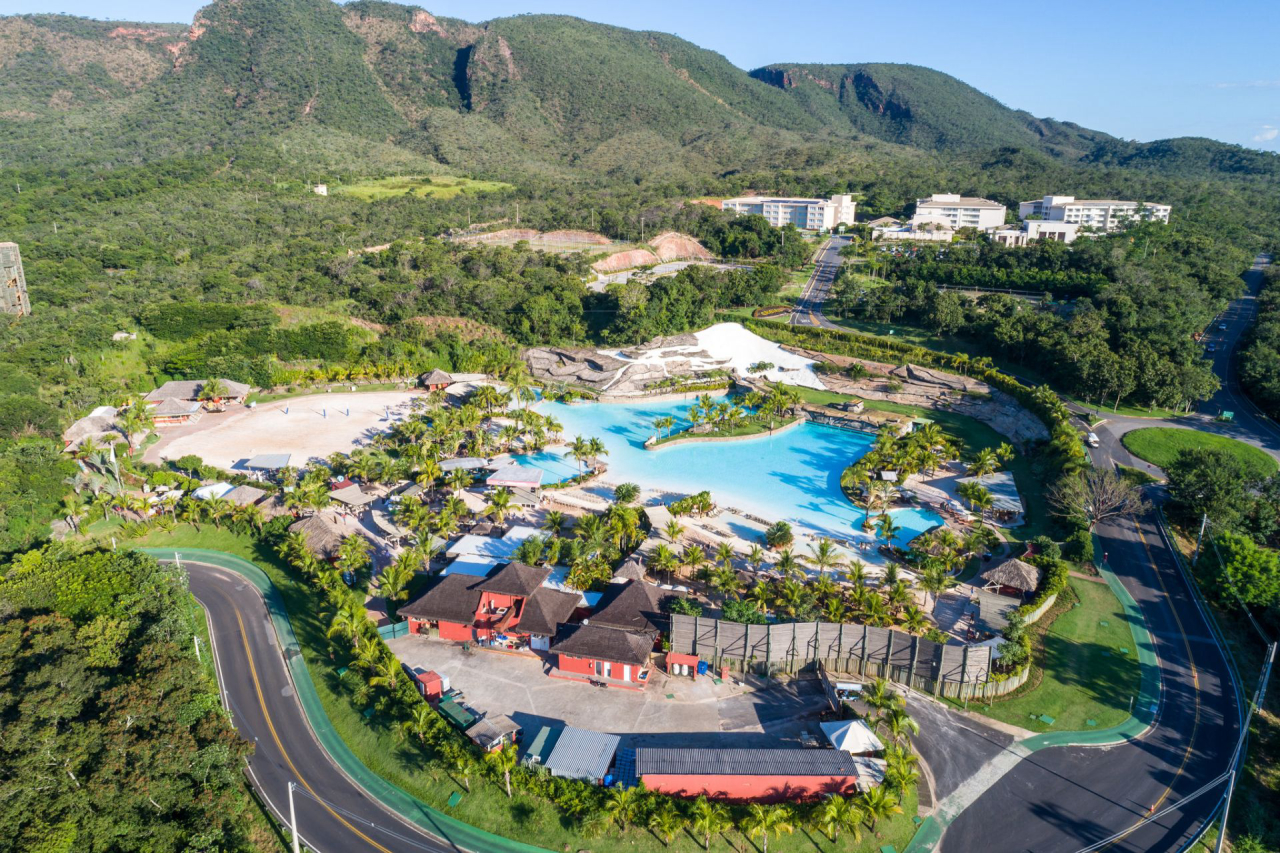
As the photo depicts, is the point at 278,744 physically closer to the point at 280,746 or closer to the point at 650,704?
the point at 280,746

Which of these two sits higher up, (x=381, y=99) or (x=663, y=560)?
(x=381, y=99)

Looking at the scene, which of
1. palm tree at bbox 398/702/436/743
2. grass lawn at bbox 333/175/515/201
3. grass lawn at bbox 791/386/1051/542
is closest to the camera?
palm tree at bbox 398/702/436/743

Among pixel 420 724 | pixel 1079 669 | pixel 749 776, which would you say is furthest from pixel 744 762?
pixel 1079 669

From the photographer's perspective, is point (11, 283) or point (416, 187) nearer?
point (11, 283)

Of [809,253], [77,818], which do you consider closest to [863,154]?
[809,253]

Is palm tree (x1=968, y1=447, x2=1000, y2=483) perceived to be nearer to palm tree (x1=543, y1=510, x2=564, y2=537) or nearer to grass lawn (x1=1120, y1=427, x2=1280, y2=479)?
grass lawn (x1=1120, y1=427, x2=1280, y2=479)

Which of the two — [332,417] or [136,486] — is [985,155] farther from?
[136,486]

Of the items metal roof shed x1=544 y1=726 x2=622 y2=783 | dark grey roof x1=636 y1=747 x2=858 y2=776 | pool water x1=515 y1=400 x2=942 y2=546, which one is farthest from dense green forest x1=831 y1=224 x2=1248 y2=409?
metal roof shed x1=544 y1=726 x2=622 y2=783

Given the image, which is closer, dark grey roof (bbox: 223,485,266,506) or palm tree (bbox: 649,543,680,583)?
palm tree (bbox: 649,543,680,583)

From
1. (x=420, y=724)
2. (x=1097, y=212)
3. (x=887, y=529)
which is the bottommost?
(x=420, y=724)
